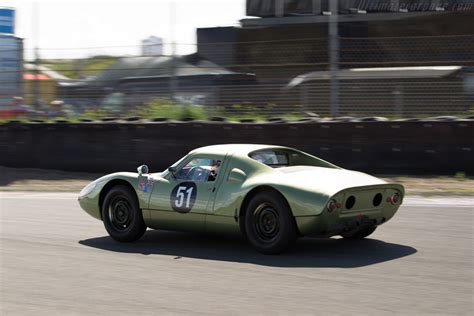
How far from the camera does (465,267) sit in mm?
6195

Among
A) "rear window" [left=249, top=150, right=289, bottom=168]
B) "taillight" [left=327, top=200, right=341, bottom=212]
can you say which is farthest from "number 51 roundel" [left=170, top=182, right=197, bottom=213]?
"taillight" [left=327, top=200, right=341, bottom=212]

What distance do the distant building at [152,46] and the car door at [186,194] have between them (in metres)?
8.65

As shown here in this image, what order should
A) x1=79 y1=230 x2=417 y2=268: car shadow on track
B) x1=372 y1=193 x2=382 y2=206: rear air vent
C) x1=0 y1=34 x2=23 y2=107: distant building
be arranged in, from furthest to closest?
x1=0 y1=34 x2=23 y2=107: distant building < x1=372 y1=193 x2=382 y2=206: rear air vent < x1=79 y1=230 x2=417 y2=268: car shadow on track

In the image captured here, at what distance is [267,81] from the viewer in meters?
15.1

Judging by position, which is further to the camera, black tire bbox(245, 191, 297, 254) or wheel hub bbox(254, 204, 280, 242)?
wheel hub bbox(254, 204, 280, 242)

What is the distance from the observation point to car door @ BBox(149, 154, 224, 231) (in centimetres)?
731

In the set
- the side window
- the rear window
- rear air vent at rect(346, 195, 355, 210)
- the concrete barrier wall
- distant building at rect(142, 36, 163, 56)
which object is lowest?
the concrete barrier wall

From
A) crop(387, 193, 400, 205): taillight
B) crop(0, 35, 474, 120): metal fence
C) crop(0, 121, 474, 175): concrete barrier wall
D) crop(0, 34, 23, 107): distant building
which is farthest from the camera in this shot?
crop(0, 34, 23, 107): distant building

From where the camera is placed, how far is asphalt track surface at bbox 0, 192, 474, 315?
5.14m

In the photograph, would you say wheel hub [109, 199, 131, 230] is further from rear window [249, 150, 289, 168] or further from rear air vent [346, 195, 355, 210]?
rear air vent [346, 195, 355, 210]

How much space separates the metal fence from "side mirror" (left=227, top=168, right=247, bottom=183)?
757cm

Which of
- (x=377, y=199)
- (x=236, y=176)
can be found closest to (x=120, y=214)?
(x=236, y=176)

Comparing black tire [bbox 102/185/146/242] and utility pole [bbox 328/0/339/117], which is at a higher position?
utility pole [bbox 328/0/339/117]

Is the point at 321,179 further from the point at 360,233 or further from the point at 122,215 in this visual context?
the point at 122,215
